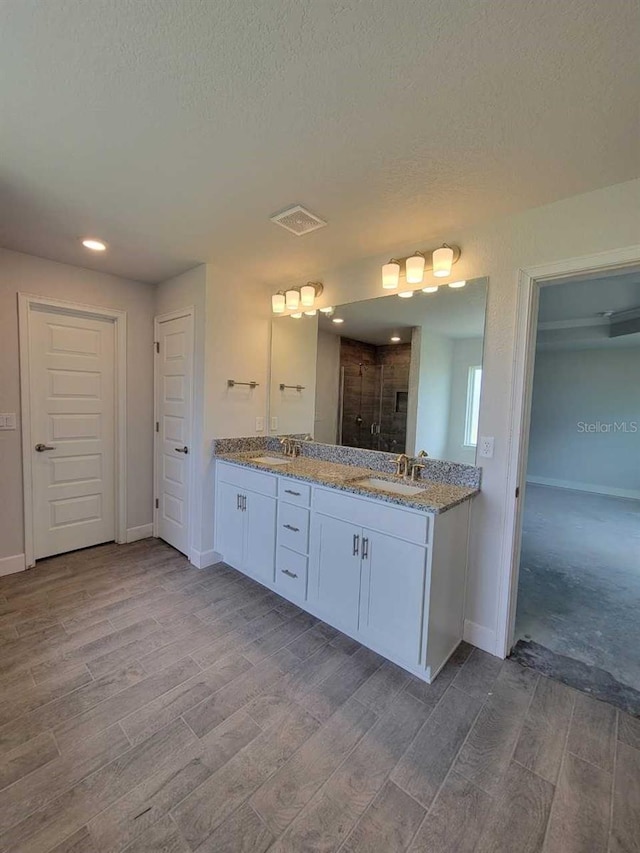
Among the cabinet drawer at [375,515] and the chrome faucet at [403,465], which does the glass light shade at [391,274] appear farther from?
the cabinet drawer at [375,515]

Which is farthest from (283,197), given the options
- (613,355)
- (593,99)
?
(613,355)

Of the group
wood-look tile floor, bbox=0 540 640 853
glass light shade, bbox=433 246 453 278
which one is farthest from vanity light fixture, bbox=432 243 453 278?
wood-look tile floor, bbox=0 540 640 853

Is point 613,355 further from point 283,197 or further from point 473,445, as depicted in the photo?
point 283,197

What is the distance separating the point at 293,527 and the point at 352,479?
1.71 feet

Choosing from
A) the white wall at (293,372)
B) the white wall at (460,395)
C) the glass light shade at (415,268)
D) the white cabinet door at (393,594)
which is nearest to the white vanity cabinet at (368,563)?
the white cabinet door at (393,594)

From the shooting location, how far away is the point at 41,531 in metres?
3.10

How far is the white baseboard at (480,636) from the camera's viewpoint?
6.98ft

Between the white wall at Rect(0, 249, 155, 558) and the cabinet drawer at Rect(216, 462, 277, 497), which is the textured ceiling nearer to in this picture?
the white wall at Rect(0, 249, 155, 558)

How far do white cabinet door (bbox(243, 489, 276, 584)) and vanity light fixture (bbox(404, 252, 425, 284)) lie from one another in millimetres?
1743

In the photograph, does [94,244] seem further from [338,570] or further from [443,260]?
[338,570]

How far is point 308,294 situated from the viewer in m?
2.97

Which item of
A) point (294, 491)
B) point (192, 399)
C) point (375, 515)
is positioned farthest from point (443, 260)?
point (192, 399)

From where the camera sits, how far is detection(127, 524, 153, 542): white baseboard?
3555mm

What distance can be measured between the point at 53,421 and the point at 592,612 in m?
4.40
